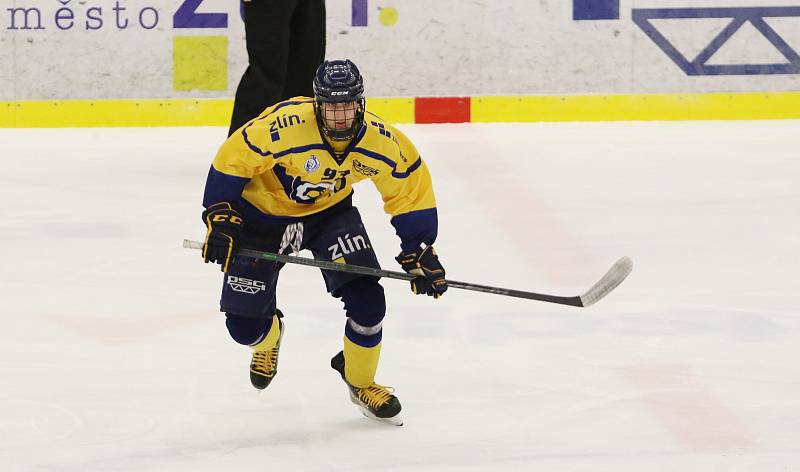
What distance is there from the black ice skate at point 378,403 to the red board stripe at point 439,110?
13.5ft

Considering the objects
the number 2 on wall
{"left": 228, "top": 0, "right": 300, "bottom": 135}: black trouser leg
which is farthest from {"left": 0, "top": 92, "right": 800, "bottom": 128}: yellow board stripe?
{"left": 228, "top": 0, "right": 300, "bottom": 135}: black trouser leg

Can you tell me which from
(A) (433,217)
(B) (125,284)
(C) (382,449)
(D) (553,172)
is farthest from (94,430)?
(D) (553,172)

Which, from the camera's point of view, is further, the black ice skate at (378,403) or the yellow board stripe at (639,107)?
the yellow board stripe at (639,107)

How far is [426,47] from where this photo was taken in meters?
7.44

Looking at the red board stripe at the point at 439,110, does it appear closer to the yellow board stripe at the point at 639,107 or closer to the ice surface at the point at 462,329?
the yellow board stripe at the point at 639,107

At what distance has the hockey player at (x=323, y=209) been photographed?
10.6 feet

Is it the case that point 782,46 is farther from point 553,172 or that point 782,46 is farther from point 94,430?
point 94,430

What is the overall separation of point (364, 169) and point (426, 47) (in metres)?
4.21

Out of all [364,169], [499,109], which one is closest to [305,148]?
[364,169]

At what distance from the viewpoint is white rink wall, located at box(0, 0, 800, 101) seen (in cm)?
730

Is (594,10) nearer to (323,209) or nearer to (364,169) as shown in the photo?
(323,209)

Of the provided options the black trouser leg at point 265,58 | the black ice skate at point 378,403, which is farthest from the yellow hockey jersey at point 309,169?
the black trouser leg at point 265,58

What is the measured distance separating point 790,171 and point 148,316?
316 centimetres

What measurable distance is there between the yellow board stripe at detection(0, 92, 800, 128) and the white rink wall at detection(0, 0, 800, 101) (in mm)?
43
